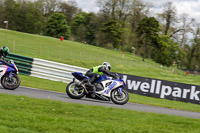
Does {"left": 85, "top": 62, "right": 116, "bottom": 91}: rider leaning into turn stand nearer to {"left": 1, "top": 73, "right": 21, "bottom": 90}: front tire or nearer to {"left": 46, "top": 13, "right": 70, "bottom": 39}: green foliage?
{"left": 1, "top": 73, "right": 21, "bottom": 90}: front tire

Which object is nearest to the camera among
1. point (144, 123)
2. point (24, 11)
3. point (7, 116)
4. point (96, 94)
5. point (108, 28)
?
point (7, 116)

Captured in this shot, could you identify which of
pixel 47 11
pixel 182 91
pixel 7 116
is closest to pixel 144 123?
pixel 7 116

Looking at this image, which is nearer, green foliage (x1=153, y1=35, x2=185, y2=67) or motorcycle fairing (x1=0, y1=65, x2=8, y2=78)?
motorcycle fairing (x1=0, y1=65, x2=8, y2=78)

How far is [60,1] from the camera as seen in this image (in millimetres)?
87875

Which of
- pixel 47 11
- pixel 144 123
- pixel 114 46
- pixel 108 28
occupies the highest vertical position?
pixel 47 11

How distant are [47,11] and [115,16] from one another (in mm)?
25643

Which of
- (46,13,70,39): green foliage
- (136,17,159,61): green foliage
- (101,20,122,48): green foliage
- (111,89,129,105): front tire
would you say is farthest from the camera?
(46,13,70,39): green foliage

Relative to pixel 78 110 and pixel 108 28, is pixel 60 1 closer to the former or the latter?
pixel 108 28

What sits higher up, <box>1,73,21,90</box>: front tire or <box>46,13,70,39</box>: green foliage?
<box>46,13,70,39</box>: green foliage

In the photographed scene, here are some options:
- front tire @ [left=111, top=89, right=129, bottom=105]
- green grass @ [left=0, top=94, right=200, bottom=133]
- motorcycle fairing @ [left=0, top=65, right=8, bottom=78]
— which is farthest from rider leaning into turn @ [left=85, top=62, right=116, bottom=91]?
motorcycle fairing @ [left=0, top=65, right=8, bottom=78]

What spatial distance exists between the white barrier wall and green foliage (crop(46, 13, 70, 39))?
54881 mm

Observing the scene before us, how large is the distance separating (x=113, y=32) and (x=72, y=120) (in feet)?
193

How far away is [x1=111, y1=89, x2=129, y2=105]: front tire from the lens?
33.0 feet

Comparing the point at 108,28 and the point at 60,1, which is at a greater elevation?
the point at 60,1
